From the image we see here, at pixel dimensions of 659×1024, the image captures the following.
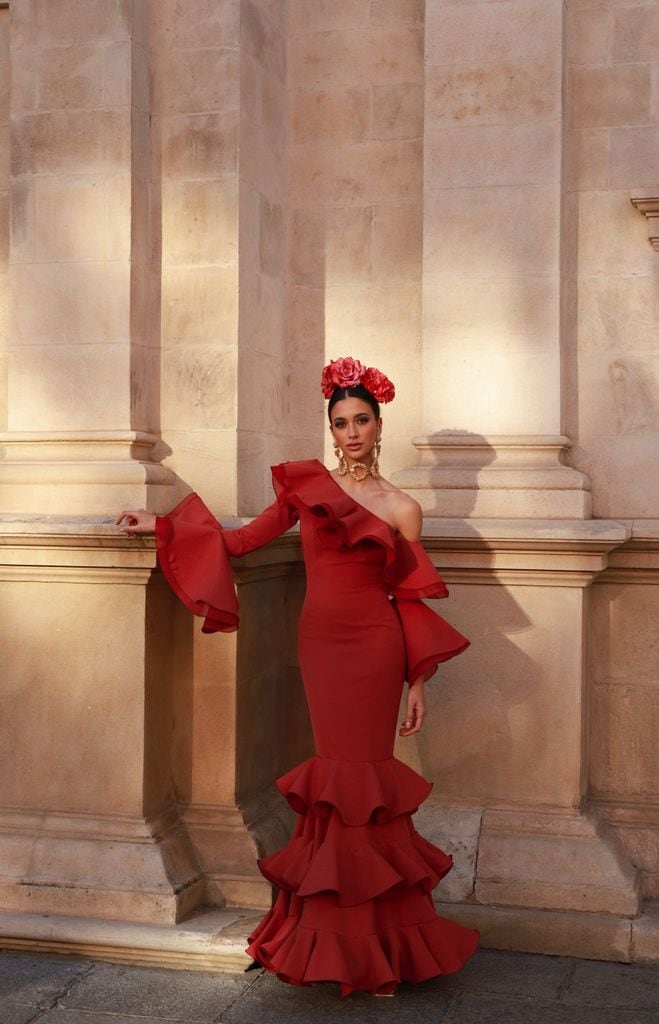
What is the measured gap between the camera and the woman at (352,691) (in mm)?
4852

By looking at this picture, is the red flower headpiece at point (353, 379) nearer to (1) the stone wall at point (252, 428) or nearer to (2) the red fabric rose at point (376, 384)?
(2) the red fabric rose at point (376, 384)

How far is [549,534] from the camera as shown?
553cm

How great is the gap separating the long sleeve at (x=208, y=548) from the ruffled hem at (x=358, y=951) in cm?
120

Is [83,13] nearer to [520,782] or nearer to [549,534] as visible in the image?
[549,534]

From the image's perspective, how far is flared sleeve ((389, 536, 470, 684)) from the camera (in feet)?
16.7

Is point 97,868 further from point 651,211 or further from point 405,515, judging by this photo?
point 651,211

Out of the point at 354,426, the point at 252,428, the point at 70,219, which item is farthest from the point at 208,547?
the point at 70,219

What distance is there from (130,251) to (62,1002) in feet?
10.4

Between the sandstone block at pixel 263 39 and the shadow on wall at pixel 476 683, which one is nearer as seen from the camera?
the shadow on wall at pixel 476 683

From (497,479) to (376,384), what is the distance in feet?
3.03

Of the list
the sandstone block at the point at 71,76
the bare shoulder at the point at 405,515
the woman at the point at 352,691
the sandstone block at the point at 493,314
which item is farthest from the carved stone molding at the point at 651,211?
the sandstone block at the point at 71,76

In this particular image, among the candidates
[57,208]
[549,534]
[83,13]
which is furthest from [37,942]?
[83,13]

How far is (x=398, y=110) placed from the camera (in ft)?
20.4

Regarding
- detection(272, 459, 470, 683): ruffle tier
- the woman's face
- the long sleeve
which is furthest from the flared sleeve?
the long sleeve
